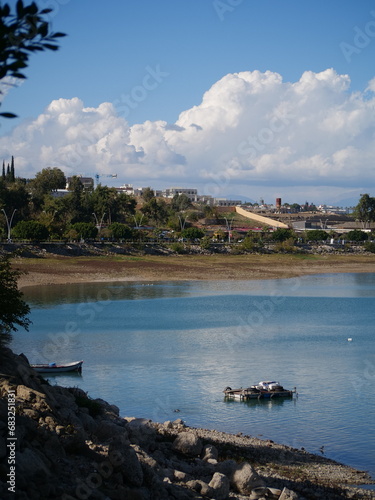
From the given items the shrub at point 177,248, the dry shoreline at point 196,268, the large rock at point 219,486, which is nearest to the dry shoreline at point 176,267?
the dry shoreline at point 196,268

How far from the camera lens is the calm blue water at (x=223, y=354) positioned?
2917 centimetres

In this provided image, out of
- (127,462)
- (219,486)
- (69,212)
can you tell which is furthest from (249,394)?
(69,212)

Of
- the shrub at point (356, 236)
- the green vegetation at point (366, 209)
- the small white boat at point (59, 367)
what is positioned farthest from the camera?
the green vegetation at point (366, 209)

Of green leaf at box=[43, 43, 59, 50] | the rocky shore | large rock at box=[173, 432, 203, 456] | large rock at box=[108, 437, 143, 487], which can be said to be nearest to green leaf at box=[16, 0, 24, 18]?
green leaf at box=[43, 43, 59, 50]

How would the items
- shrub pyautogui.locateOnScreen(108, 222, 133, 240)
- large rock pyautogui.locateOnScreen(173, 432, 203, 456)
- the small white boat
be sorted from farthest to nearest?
shrub pyautogui.locateOnScreen(108, 222, 133, 240), the small white boat, large rock pyautogui.locateOnScreen(173, 432, 203, 456)

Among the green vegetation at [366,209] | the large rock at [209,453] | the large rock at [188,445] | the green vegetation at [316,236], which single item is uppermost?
the green vegetation at [366,209]

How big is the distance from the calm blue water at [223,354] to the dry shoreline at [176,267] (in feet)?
31.9

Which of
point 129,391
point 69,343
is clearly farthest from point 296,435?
point 69,343

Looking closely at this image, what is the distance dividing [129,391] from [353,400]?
1013cm

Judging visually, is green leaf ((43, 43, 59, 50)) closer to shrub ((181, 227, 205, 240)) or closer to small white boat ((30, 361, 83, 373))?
small white boat ((30, 361, 83, 373))

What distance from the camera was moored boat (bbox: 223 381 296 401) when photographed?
3222cm

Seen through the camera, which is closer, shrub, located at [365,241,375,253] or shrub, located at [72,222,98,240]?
shrub, located at [72,222,98,240]

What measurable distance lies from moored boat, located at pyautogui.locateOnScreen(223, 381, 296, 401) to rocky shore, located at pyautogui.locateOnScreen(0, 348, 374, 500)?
306 inches

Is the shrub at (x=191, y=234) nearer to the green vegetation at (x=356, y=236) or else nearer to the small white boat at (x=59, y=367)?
the green vegetation at (x=356, y=236)
